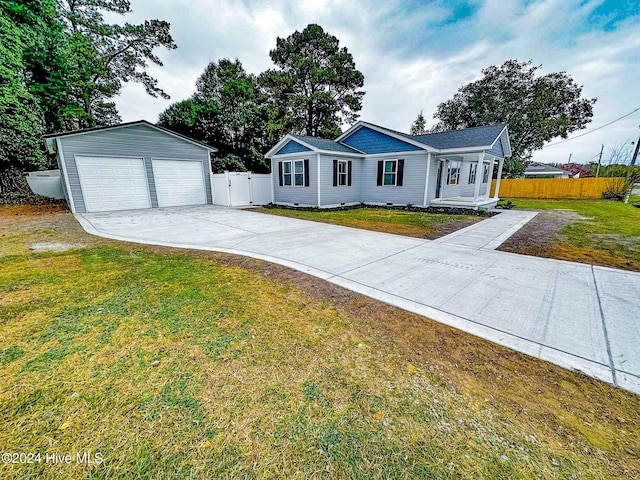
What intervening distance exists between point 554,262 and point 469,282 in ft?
7.42

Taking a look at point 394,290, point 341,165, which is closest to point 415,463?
point 394,290

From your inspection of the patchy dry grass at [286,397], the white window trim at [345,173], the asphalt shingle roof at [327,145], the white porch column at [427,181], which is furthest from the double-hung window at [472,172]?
the patchy dry grass at [286,397]

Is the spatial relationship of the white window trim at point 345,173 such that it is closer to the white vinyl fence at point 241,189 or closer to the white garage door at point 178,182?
the white vinyl fence at point 241,189

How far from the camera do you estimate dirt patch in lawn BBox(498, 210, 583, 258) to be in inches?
223

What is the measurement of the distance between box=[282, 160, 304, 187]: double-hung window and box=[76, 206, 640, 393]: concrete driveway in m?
6.88

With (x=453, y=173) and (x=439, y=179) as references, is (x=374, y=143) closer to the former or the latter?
(x=439, y=179)

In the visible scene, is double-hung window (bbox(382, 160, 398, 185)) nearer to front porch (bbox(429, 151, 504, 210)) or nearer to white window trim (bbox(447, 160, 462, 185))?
front porch (bbox(429, 151, 504, 210))

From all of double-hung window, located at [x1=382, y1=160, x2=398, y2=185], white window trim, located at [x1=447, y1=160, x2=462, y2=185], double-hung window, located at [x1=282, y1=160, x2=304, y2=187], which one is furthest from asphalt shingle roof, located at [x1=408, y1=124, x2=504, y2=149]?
double-hung window, located at [x1=282, y1=160, x2=304, y2=187]

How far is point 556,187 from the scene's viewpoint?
→ 63.6ft

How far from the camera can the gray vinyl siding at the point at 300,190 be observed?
12.9 meters

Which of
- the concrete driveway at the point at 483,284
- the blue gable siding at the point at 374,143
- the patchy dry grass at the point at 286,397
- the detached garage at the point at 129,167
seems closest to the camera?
the patchy dry grass at the point at 286,397

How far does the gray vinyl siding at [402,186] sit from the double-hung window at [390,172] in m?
0.20

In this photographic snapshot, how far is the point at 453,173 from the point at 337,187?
6.60 m

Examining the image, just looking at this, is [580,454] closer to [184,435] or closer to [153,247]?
[184,435]
